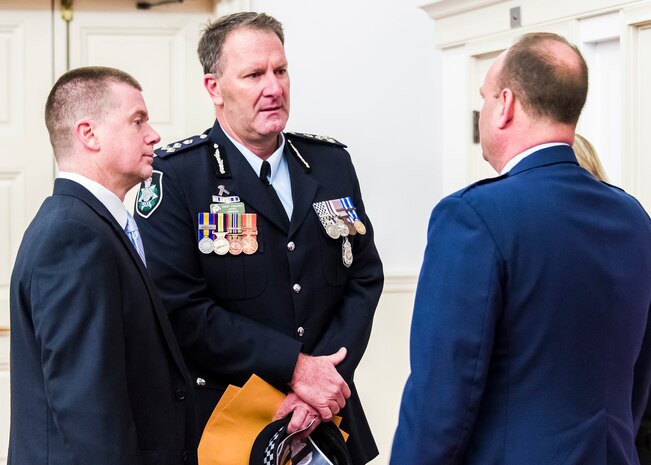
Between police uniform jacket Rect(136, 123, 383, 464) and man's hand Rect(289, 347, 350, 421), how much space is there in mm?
32

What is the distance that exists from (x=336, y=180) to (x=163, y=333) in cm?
81

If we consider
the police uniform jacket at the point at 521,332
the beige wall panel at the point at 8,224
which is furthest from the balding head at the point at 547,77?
the beige wall panel at the point at 8,224

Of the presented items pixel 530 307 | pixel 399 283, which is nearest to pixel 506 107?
pixel 530 307

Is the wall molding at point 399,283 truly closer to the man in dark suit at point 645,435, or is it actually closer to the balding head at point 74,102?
the man in dark suit at point 645,435

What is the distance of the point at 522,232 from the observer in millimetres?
1548

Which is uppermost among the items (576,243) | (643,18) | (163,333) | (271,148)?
(643,18)

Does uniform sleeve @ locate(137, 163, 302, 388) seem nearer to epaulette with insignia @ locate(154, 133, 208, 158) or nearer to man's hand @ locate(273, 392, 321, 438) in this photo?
man's hand @ locate(273, 392, 321, 438)

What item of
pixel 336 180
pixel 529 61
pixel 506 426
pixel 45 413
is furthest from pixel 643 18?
pixel 45 413

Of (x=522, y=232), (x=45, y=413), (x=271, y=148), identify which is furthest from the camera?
(x=271, y=148)

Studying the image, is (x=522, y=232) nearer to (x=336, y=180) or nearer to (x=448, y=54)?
(x=336, y=180)

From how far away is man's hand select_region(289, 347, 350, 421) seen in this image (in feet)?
7.48

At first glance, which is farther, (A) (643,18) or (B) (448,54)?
(B) (448,54)

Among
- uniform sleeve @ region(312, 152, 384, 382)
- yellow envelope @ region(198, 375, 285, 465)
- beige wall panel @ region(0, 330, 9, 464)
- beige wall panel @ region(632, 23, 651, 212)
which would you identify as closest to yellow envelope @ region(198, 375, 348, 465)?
yellow envelope @ region(198, 375, 285, 465)

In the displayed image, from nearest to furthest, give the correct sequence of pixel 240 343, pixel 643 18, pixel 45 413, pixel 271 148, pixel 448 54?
1. pixel 45 413
2. pixel 240 343
3. pixel 271 148
4. pixel 643 18
5. pixel 448 54
